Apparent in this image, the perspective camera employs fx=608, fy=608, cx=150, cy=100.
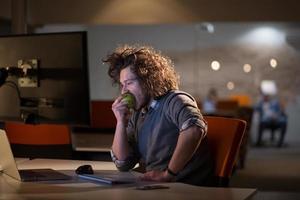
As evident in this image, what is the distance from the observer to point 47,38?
8.14ft

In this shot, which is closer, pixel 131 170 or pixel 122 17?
pixel 131 170

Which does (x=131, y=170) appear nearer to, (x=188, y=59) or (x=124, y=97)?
(x=124, y=97)

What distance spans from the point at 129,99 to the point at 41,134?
59.5 inches

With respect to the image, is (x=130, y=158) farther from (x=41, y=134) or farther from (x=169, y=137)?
(x=41, y=134)

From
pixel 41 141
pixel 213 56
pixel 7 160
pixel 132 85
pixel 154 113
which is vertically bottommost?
pixel 41 141

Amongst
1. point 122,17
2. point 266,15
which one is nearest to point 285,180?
point 266,15

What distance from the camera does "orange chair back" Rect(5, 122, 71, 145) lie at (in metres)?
4.06

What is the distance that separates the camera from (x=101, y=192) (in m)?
2.22

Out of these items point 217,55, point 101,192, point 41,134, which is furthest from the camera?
point 217,55

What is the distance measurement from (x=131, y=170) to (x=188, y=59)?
718 cm

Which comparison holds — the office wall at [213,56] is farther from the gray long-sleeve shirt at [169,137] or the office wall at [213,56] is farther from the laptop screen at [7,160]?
the laptop screen at [7,160]

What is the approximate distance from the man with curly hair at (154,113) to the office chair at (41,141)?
48.6 inches

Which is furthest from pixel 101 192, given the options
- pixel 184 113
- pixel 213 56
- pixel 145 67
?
pixel 213 56

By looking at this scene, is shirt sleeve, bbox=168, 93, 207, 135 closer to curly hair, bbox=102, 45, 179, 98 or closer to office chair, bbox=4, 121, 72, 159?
curly hair, bbox=102, 45, 179, 98
